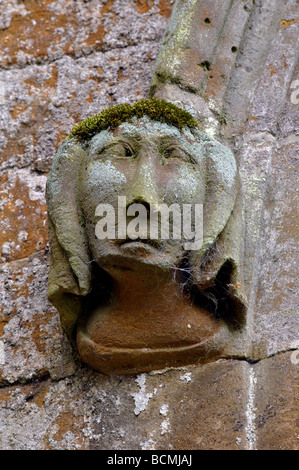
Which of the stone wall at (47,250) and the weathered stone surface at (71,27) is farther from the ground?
the weathered stone surface at (71,27)

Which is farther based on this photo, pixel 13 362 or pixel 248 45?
pixel 248 45

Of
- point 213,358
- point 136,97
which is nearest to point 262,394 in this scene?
point 213,358

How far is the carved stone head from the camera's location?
2.15m

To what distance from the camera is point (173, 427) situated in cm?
214

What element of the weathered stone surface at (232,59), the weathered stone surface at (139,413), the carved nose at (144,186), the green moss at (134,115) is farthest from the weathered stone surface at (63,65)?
the weathered stone surface at (139,413)

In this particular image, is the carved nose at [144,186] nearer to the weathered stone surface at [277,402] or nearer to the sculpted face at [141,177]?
the sculpted face at [141,177]

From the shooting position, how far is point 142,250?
210 cm

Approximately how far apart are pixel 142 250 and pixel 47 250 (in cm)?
67

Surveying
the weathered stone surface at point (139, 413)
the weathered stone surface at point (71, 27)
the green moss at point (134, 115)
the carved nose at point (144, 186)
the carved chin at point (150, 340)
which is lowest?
the weathered stone surface at point (139, 413)

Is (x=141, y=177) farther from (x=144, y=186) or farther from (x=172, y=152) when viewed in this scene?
(x=172, y=152)

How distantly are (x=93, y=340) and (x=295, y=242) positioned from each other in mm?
674

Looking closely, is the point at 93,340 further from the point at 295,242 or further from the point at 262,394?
the point at 295,242

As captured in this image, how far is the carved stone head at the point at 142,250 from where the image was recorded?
2.15 meters

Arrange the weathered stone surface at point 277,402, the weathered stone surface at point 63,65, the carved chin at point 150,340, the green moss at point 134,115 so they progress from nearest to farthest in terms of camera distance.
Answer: the weathered stone surface at point 277,402 < the carved chin at point 150,340 < the green moss at point 134,115 < the weathered stone surface at point 63,65
